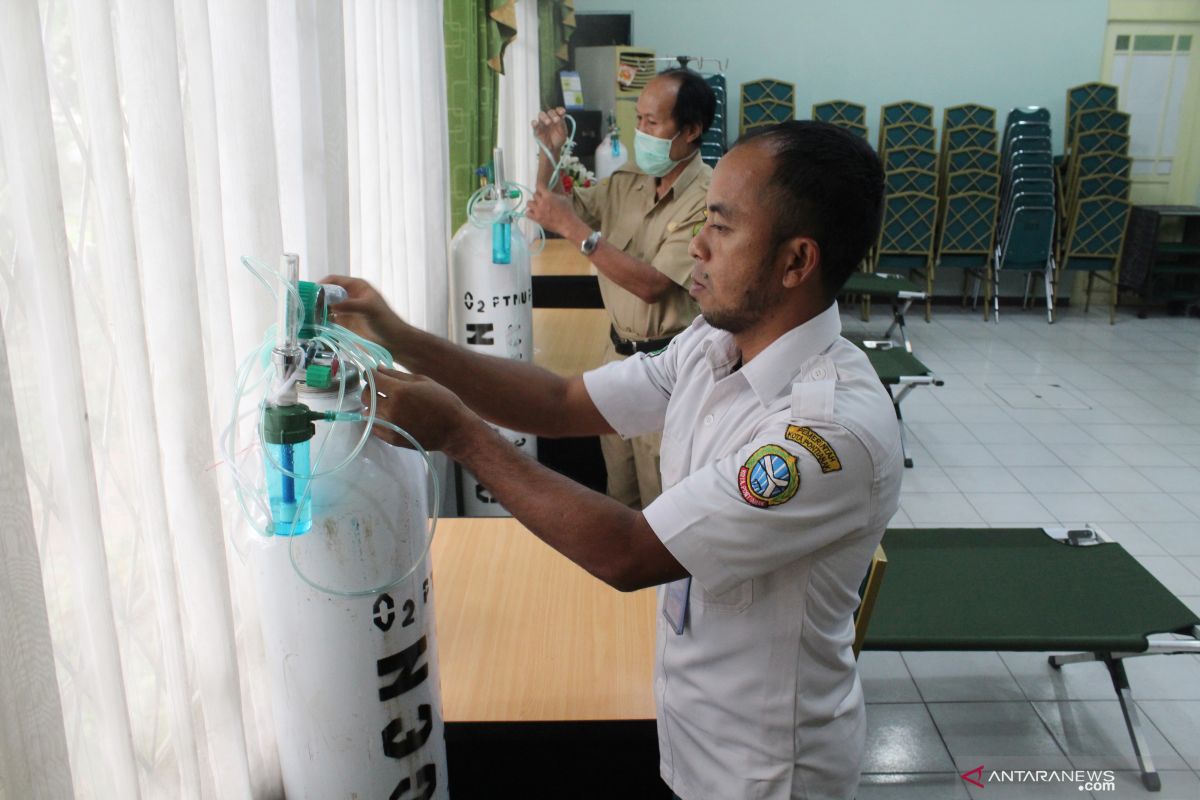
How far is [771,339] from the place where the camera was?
4.11ft

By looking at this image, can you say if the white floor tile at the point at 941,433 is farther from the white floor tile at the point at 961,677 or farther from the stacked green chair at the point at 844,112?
the stacked green chair at the point at 844,112

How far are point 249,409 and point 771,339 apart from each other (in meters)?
0.70

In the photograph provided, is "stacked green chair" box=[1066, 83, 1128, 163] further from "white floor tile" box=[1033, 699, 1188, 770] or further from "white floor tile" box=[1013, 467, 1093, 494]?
"white floor tile" box=[1033, 699, 1188, 770]

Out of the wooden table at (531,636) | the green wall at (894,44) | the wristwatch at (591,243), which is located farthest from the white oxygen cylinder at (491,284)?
the green wall at (894,44)

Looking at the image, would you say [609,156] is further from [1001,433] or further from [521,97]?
[1001,433]

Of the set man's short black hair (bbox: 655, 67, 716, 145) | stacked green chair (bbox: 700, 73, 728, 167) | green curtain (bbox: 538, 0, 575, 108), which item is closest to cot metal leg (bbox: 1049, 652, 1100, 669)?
man's short black hair (bbox: 655, 67, 716, 145)

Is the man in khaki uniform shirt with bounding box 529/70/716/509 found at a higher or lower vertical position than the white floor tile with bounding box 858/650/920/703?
higher

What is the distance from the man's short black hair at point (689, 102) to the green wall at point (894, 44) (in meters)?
5.12

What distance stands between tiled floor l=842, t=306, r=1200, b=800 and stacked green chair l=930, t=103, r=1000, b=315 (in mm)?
593

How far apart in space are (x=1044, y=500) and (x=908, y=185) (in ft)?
12.4

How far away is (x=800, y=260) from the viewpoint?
1188mm

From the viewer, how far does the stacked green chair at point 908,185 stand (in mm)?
7273

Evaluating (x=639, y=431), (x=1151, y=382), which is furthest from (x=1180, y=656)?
(x=1151, y=382)

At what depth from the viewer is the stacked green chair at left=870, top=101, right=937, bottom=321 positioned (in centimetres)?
727
